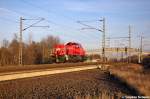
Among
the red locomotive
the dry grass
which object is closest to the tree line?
the red locomotive

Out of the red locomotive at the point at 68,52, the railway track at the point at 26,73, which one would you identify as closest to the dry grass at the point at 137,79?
the railway track at the point at 26,73

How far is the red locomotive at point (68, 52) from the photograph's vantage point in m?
48.3

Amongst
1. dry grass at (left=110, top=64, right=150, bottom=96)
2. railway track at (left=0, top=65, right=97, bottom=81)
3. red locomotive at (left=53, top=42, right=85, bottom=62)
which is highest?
red locomotive at (left=53, top=42, right=85, bottom=62)

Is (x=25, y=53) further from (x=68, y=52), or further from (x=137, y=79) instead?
(x=137, y=79)

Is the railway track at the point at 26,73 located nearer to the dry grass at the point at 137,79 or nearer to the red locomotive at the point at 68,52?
the dry grass at the point at 137,79

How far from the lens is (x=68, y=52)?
49.6m

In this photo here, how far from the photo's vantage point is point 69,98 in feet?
44.5

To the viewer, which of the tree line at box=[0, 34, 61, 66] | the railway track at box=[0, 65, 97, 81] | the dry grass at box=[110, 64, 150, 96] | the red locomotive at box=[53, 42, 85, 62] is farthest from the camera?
the tree line at box=[0, 34, 61, 66]

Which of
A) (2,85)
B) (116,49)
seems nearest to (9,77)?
(2,85)

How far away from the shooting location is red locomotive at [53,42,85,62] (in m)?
48.3

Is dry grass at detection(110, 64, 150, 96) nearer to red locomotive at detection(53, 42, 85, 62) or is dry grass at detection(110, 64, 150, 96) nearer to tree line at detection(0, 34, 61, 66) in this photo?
red locomotive at detection(53, 42, 85, 62)

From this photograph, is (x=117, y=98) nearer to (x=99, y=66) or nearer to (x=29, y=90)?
(x=29, y=90)

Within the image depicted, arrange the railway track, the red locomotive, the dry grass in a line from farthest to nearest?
the red locomotive → the railway track → the dry grass

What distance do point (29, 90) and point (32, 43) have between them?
7887cm
